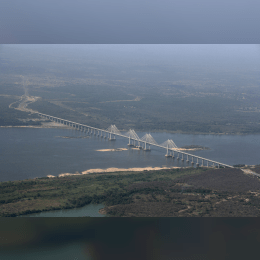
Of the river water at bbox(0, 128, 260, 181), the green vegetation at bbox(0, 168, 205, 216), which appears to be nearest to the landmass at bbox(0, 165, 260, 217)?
the green vegetation at bbox(0, 168, 205, 216)

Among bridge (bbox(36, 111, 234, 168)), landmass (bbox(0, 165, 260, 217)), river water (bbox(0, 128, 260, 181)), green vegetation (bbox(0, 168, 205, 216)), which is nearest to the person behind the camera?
landmass (bbox(0, 165, 260, 217))

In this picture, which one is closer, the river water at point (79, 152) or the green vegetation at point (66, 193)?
the green vegetation at point (66, 193)

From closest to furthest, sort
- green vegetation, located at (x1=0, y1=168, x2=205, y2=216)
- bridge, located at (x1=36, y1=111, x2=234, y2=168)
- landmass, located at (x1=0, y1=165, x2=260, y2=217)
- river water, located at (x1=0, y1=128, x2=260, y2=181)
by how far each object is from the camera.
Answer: landmass, located at (x1=0, y1=165, x2=260, y2=217)
green vegetation, located at (x1=0, y1=168, x2=205, y2=216)
river water, located at (x1=0, y1=128, x2=260, y2=181)
bridge, located at (x1=36, y1=111, x2=234, y2=168)

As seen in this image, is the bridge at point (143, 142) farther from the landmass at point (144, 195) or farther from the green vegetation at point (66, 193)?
the landmass at point (144, 195)

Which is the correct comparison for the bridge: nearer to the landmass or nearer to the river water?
the river water

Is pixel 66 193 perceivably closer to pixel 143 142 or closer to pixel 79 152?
pixel 79 152

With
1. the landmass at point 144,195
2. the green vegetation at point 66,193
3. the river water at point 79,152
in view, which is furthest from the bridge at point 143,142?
the landmass at point 144,195
